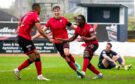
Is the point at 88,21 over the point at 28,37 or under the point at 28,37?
under

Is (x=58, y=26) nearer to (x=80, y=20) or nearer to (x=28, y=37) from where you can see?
(x=80, y=20)

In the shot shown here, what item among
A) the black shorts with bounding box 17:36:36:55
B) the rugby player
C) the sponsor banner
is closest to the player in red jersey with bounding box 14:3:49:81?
the black shorts with bounding box 17:36:36:55

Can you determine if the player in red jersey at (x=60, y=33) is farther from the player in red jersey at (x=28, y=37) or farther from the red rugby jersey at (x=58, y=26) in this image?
the player in red jersey at (x=28, y=37)

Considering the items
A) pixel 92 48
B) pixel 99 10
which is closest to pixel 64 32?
pixel 92 48

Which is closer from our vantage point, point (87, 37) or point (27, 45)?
point (27, 45)

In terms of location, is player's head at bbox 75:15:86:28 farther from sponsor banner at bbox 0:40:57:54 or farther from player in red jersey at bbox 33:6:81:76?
sponsor banner at bbox 0:40:57:54

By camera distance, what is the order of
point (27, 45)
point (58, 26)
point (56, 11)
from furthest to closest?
point (58, 26) < point (56, 11) < point (27, 45)

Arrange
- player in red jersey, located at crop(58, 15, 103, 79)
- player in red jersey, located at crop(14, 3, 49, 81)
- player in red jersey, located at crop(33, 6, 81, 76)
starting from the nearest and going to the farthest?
player in red jersey, located at crop(14, 3, 49, 81) < player in red jersey, located at crop(58, 15, 103, 79) < player in red jersey, located at crop(33, 6, 81, 76)

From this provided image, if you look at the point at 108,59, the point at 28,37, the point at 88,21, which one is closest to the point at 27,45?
the point at 28,37

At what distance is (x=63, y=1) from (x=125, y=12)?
67.1 feet

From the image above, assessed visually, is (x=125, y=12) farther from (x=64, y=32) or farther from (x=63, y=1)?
(x=64, y=32)

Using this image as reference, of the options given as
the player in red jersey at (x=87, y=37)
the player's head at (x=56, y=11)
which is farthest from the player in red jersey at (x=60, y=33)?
the player in red jersey at (x=87, y=37)

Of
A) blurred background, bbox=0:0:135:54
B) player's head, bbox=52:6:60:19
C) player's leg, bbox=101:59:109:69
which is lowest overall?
blurred background, bbox=0:0:135:54

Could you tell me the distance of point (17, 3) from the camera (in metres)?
79.6
